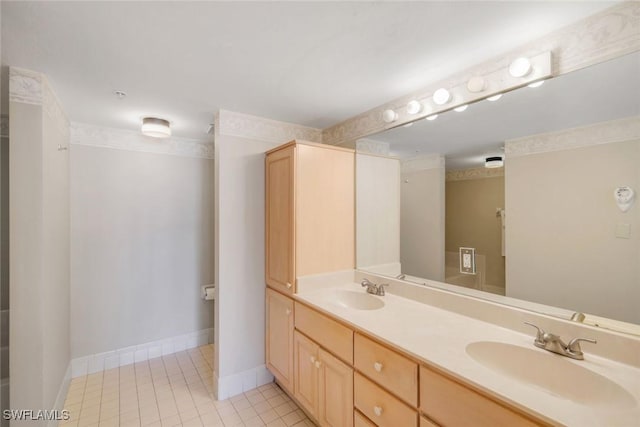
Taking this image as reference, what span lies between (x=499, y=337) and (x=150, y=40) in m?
2.21

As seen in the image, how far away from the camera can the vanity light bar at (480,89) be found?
1.35 meters

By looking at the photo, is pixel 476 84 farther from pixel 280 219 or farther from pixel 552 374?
pixel 280 219

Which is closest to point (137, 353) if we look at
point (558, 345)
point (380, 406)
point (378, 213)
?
point (380, 406)

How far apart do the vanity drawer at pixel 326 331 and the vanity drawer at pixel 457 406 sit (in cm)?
47

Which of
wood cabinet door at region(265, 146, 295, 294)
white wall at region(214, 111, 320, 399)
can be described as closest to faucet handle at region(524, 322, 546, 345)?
wood cabinet door at region(265, 146, 295, 294)

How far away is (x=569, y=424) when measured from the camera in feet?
2.54

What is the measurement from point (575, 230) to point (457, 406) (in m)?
0.97

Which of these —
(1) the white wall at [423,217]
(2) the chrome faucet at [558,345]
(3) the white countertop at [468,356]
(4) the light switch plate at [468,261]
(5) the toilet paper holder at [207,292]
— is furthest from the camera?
(5) the toilet paper holder at [207,292]

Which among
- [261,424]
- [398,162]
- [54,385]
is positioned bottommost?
[261,424]

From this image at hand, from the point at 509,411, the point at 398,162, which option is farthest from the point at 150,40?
the point at 509,411

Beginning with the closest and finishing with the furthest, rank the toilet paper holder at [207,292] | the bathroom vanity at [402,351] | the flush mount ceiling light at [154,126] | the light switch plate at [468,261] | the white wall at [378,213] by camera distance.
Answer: the bathroom vanity at [402,351]
the light switch plate at [468,261]
the white wall at [378,213]
the flush mount ceiling light at [154,126]
the toilet paper holder at [207,292]

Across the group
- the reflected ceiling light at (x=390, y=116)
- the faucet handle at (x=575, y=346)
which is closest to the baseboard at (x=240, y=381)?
the faucet handle at (x=575, y=346)

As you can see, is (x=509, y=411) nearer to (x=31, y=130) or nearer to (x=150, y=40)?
(x=150, y=40)

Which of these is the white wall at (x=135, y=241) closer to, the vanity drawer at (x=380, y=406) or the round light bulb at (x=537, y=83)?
Answer: the vanity drawer at (x=380, y=406)
